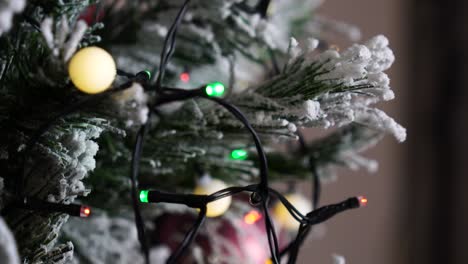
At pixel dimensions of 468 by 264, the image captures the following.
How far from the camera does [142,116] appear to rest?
23 cm

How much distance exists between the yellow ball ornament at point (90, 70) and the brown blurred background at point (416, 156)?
0.88m

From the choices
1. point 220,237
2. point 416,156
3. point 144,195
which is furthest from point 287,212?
point 416,156

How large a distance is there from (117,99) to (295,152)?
30cm

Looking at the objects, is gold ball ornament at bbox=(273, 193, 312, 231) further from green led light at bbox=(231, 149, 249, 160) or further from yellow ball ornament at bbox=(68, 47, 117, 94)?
yellow ball ornament at bbox=(68, 47, 117, 94)

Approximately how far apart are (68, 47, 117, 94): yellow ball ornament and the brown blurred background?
875mm

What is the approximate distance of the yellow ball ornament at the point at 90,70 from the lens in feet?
0.76

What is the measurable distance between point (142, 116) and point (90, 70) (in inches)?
1.4

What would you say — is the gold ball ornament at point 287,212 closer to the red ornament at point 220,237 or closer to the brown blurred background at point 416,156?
the red ornament at point 220,237

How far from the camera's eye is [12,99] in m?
0.27

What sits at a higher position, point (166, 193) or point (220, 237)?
point (166, 193)

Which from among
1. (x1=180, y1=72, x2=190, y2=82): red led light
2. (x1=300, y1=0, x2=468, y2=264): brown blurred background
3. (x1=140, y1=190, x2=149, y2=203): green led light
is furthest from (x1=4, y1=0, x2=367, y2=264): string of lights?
(x1=300, y1=0, x2=468, y2=264): brown blurred background

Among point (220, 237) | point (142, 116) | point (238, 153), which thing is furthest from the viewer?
point (220, 237)

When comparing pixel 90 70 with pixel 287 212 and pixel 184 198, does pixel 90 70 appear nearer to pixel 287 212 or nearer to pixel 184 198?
pixel 184 198

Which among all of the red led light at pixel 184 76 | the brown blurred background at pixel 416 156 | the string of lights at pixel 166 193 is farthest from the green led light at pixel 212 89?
the brown blurred background at pixel 416 156
